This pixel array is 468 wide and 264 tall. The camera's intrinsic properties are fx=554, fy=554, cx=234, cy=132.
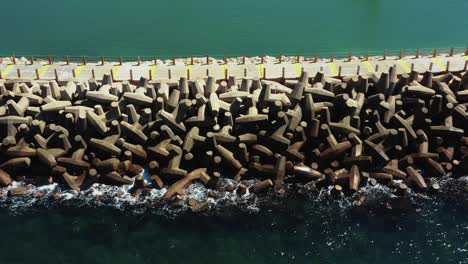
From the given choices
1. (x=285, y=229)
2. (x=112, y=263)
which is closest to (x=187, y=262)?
(x=112, y=263)

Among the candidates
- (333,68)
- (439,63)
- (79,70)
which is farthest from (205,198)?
(439,63)

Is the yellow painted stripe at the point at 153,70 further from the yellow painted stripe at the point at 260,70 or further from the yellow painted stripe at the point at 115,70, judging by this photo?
the yellow painted stripe at the point at 260,70

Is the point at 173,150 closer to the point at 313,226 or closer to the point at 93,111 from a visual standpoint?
the point at 93,111

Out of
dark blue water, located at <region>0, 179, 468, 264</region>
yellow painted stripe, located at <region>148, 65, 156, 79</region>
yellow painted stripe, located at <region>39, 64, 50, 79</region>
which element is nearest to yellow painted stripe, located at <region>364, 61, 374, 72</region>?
dark blue water, located at <region>0, 179, 468, 264</region>

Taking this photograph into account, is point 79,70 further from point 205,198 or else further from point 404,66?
point 404,66

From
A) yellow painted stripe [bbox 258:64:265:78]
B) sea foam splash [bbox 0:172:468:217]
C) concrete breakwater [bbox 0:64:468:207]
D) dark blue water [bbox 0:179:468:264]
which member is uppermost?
yellow painted stripe [bbox 258:64:265:78]

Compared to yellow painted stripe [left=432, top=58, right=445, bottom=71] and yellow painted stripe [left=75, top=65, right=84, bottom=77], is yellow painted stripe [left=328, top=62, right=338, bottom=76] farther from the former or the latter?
yellow painted stripe [left=75, top=65, right=84, bottom=77]
